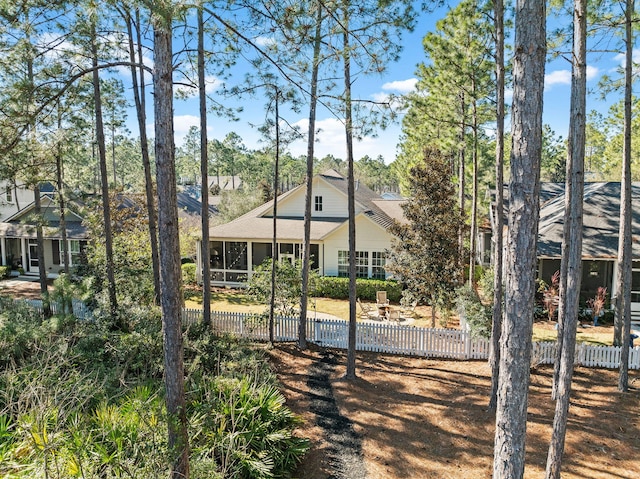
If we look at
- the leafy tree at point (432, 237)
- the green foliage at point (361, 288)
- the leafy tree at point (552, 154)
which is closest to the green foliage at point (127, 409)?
the leafy tree at point (432, 237)

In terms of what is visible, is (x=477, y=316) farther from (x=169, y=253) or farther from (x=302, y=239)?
(x=302, y=239)

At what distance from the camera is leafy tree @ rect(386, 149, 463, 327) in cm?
1320

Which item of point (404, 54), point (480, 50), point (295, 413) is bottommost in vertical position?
point (295, 413)

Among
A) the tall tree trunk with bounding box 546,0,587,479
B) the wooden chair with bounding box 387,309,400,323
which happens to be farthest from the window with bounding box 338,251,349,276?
the tall tree trunk with bounding box 546,0,587,479

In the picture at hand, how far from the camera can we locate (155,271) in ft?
39.8

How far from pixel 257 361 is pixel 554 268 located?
1285 centimetres

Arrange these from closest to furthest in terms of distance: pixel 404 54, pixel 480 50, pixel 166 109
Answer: pixel 166 109, pixel 404 54, pixel 480 50

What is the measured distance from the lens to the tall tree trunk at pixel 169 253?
472cm

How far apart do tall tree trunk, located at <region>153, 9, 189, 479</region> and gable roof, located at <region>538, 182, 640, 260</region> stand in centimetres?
1315

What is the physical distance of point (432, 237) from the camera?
13.2 m

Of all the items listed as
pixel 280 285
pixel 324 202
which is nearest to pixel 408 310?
pixel 280 285

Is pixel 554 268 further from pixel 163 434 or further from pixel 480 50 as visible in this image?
pixel 163 434

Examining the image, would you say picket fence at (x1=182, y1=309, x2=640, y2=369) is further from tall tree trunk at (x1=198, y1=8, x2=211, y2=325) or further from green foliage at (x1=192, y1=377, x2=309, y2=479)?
green foliage at (x1=192, y1=377, x2=309, y2=479)

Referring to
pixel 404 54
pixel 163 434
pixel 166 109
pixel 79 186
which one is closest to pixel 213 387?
pixel 163 434
